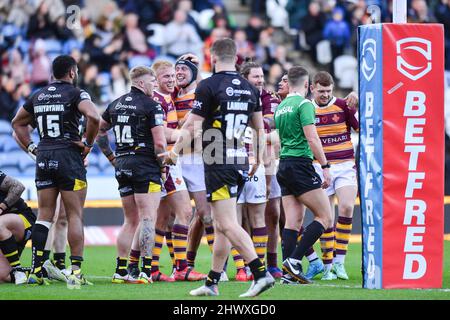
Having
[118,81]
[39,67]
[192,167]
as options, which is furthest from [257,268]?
[39,67]

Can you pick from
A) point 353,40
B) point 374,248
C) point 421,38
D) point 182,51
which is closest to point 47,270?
point 374,248

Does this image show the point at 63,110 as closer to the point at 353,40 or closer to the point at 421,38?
the point at 421,38

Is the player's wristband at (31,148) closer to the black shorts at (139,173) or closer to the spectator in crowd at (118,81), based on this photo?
Answer: the black shorts at (139,173)

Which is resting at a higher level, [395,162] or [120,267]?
[395,162]

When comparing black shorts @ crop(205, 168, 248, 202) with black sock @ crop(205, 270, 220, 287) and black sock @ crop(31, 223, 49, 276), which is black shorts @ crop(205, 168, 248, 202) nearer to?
black sock @ crop(205, 270, 220, 287)

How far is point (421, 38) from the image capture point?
10.2 m

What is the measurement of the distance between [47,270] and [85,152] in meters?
1.50

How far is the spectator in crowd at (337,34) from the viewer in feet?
80.5

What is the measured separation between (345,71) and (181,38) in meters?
3.99

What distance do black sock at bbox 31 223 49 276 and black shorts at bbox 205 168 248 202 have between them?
94.2 inches

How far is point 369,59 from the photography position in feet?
34.0

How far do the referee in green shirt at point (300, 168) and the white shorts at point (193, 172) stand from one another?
114 cm

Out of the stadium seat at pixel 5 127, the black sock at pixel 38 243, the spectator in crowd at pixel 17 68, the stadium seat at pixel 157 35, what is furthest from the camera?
the stadium seat at pixel 157 35

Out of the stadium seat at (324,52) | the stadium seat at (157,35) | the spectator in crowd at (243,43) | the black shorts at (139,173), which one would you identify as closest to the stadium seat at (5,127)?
the stadium seat at (157,35)
